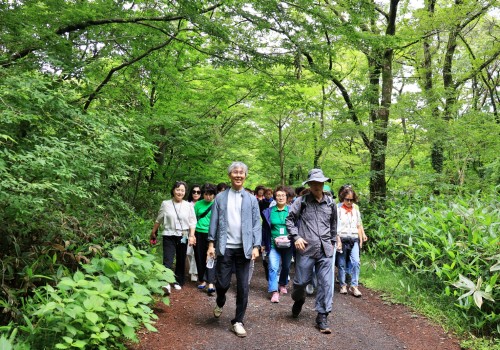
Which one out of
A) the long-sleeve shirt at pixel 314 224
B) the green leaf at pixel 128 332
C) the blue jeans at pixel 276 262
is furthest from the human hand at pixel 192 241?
the green leaf at pixel 128 332

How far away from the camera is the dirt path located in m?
4.18

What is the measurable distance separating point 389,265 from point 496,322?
3101 millimetres

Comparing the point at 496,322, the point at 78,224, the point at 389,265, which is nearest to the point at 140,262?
the point at 78,224

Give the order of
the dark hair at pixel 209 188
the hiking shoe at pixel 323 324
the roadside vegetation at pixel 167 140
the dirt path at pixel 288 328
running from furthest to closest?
→ 1. the dark hair at pixel 209 188
2. the hiking shoe at pixel 323 324
3. the dirt path at pixel 288 328
4. the roadside vegetation at pixel 167 140

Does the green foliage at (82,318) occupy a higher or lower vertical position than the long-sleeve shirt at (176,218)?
lower

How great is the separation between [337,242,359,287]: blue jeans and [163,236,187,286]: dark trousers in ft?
9.32

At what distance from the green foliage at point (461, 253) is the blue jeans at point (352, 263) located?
89 cm

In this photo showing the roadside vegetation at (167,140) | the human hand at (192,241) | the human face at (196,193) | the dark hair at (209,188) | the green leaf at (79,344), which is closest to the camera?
the green leaf at (79,344)

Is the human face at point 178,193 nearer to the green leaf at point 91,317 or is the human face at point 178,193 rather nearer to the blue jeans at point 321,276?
the blue jeans at point 321,276

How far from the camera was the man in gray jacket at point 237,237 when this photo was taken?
14.2 ft

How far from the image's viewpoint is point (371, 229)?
363 inches

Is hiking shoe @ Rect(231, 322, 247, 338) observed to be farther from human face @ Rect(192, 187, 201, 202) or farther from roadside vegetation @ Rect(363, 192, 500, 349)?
human face @ Rect(192, 187, 201, 202)

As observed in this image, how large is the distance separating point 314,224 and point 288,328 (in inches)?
55.1

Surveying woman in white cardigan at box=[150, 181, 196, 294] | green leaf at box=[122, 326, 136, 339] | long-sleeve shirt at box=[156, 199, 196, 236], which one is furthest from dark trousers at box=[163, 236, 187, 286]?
green leaf at box=[122, 326, 136, 339]
